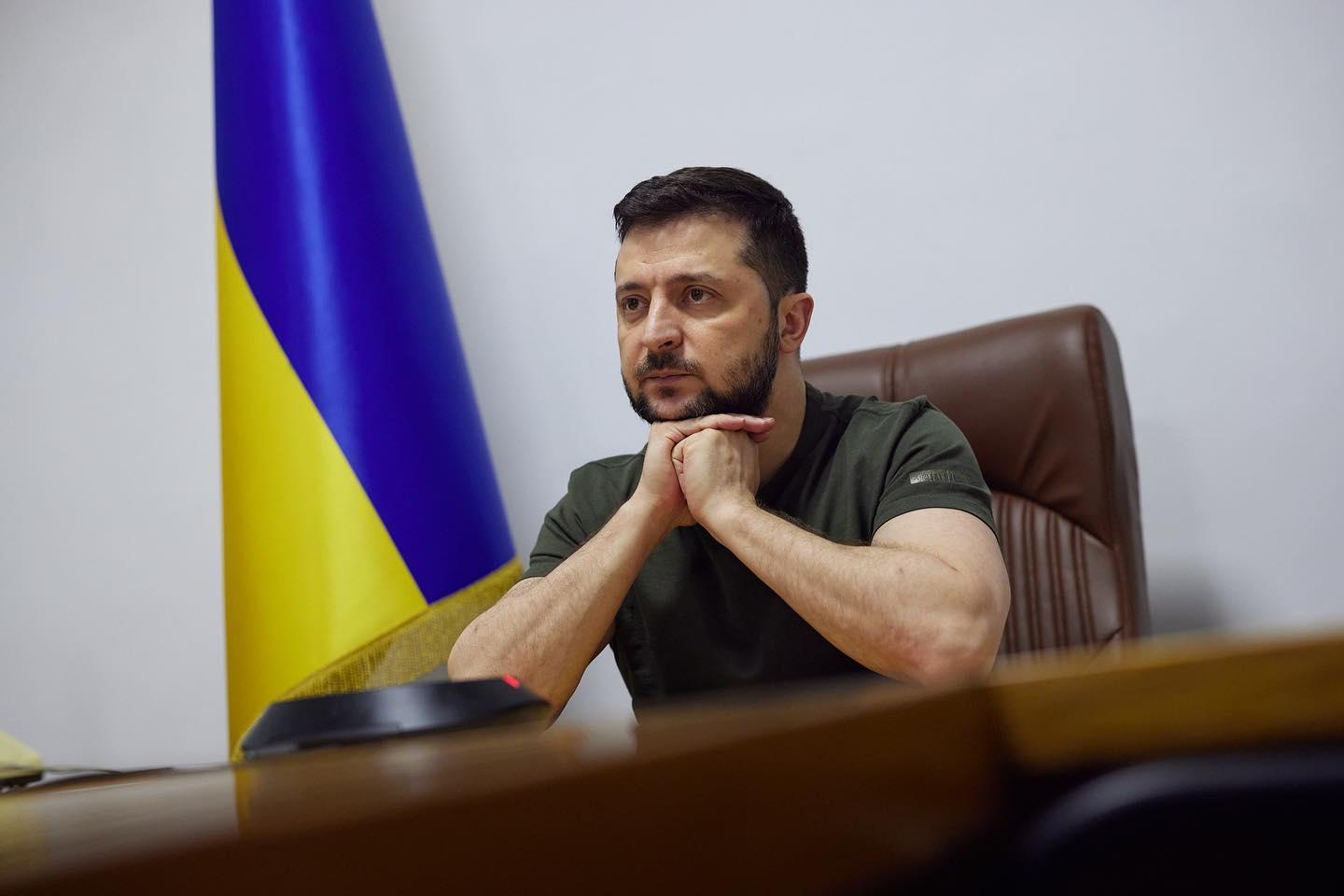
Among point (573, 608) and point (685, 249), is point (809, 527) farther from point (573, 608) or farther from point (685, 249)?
point (685, 249)

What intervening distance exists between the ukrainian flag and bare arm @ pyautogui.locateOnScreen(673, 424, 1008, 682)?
0.66 m

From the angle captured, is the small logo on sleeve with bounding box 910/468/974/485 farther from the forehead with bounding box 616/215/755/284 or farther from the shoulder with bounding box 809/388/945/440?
the forehead with bounding box 616/215/755/284

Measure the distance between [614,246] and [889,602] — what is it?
4.18 feet

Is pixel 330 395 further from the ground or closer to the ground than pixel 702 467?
further from the ground

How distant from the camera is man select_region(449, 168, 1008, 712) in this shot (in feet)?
3.71

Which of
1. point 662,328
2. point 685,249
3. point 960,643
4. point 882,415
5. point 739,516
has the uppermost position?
point 685,249

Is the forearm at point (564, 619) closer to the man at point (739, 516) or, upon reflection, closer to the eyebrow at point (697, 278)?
the man at point (739, 516)

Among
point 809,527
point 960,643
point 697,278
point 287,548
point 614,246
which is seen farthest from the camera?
point 614,246

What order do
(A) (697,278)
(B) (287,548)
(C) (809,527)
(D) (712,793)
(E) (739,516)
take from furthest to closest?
(B) (287,548), (A) (697,278), (C) (809,527), (E) (739,516), (D) (712,793)

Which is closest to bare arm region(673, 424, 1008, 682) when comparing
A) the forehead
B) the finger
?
the finger

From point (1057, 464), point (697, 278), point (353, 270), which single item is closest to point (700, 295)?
point (697, 278)

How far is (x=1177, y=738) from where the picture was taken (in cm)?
23

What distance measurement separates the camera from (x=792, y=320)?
5.07 feet

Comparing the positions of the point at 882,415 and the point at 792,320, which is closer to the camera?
the point at 882,415
